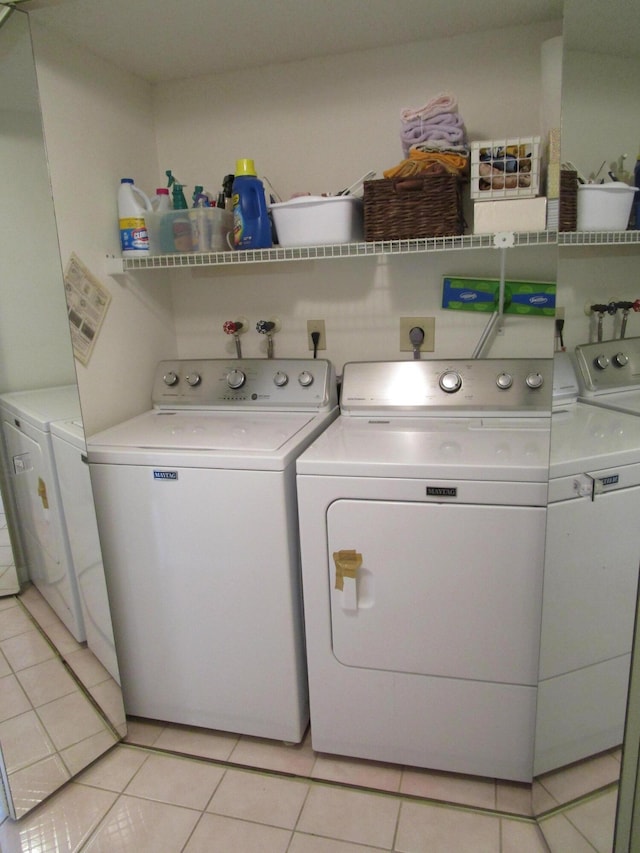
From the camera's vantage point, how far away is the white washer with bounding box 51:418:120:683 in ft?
5.26

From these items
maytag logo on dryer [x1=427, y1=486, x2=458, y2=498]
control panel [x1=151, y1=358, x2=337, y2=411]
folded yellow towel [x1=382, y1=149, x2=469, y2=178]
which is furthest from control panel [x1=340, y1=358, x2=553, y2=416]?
folded yellow towel [x1=382, y1=149, x2=469, y2=178]

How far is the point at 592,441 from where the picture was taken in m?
1.26

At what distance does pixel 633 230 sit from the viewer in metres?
0.99

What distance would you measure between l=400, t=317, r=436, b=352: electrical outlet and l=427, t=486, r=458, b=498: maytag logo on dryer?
2.63 feet

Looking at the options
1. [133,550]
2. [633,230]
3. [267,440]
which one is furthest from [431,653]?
[633,230]

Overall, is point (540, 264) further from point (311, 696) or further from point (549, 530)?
point (311, 696)

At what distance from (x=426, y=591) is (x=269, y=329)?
1.16 m

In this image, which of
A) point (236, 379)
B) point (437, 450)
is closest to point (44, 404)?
point (236, 379)

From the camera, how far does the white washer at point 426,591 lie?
1361mm

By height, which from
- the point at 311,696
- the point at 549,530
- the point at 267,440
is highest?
the point at 267,440

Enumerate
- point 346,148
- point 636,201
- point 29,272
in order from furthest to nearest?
point 346,148 → point 29,272 → point 636,201

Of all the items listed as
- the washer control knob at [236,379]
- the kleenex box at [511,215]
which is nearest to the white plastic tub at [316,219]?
the kleenex box at [511,215]

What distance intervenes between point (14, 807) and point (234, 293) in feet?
5.83

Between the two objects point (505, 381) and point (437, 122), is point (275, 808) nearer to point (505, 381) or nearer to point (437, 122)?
point (505, 381)
